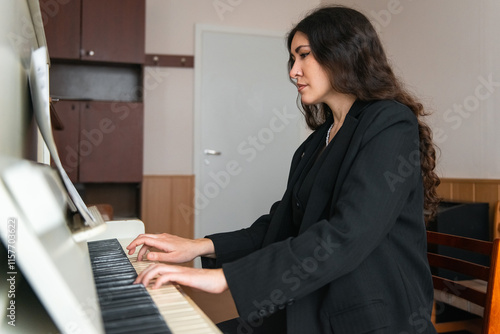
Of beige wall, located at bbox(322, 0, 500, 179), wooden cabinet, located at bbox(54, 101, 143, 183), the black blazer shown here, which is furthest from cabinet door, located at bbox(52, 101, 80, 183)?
the black blazer

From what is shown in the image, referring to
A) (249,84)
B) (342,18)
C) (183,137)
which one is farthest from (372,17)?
(342,18)

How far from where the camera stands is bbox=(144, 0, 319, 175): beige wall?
458 centimetres

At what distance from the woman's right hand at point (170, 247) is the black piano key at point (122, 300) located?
0.09 metres

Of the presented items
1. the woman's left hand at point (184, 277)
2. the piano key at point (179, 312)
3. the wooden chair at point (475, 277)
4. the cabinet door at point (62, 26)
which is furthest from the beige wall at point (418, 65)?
the piano key at point (179, 312)

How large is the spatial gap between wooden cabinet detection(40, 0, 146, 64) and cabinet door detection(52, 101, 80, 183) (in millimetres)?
411

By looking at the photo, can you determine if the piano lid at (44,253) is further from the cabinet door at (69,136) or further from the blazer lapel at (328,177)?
the cabinet door at (69,136)

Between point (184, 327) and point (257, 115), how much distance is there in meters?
4.36

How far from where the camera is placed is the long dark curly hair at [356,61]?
1208 mm

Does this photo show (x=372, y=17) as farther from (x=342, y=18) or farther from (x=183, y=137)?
(x=342, y=18)

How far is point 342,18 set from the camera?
4.03 ft

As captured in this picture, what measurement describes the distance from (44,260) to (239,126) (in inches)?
173

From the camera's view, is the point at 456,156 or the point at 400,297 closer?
the point at 400,297

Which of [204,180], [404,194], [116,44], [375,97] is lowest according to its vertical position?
[204,180]

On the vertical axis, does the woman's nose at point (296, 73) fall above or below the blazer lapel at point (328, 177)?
above
